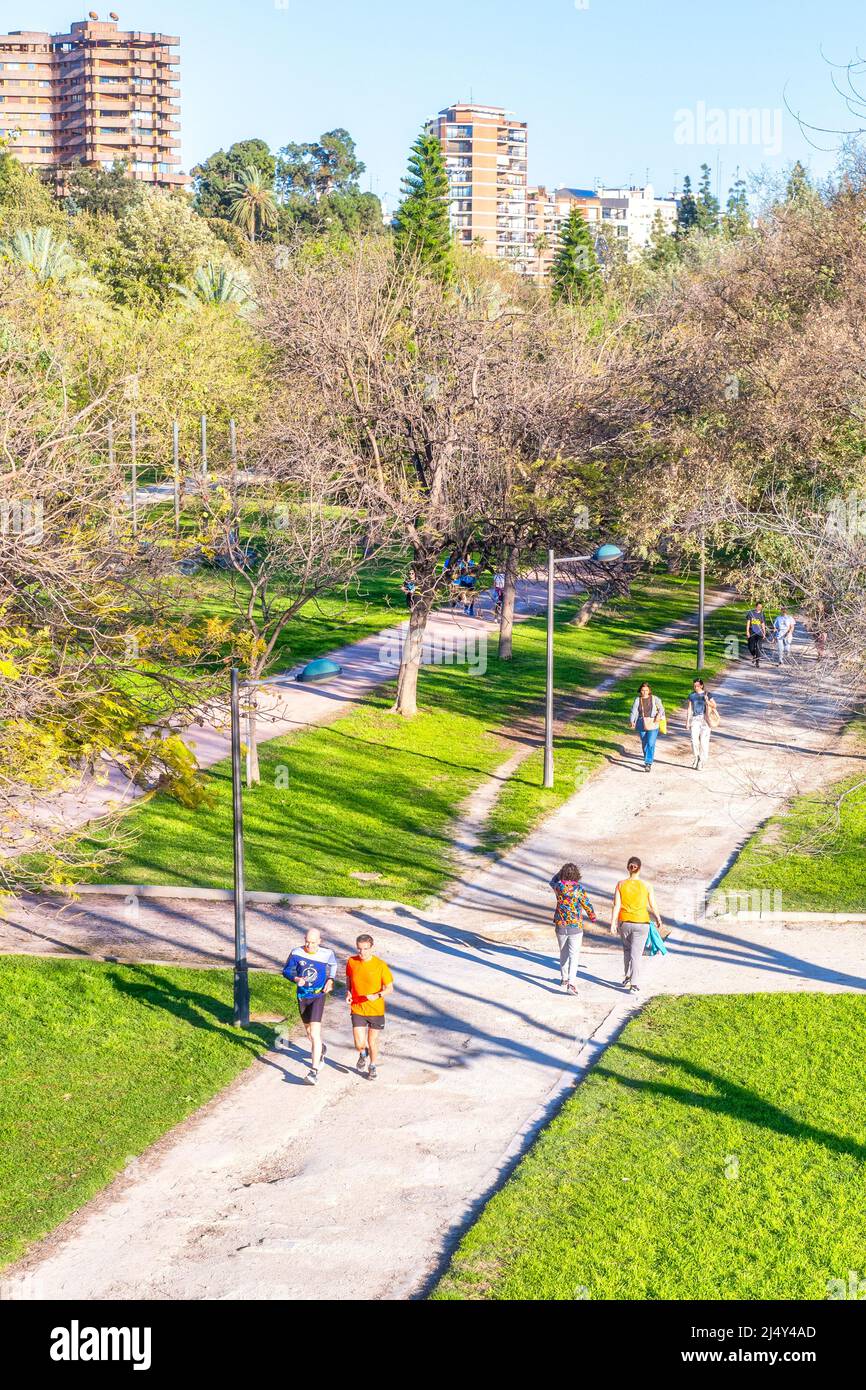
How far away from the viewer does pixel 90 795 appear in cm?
2433

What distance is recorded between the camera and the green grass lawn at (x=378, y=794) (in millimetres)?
21109

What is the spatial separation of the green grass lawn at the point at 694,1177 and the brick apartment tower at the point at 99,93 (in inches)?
5356

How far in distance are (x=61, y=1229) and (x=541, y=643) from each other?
92.6ft

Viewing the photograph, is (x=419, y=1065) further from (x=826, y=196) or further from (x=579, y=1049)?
(x=826, y=196)

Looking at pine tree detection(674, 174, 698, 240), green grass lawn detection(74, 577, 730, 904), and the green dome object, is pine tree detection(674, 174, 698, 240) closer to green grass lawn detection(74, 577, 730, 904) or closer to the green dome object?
green grass lawn detection(74, 577, 730, 904)

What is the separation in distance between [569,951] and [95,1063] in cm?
548

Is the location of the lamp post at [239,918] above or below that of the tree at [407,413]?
below

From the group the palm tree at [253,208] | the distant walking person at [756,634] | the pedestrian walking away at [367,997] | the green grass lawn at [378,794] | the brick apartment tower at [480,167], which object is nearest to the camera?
the pedestrian walking away at [367,997]

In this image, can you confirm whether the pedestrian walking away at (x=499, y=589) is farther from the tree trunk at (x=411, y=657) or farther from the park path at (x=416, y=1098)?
the park path at (x=416, y=1098)

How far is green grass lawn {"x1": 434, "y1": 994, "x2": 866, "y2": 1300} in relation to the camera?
10.7 metres

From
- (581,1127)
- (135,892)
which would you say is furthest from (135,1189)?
(135,892)

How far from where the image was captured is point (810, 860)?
2189 centimetres

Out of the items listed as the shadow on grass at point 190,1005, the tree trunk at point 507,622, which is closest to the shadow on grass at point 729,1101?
the shadow on grass at point 190,1005

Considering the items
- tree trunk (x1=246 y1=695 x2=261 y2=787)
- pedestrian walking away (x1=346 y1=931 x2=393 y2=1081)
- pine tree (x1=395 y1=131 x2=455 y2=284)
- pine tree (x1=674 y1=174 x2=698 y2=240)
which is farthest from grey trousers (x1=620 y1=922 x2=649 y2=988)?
pine tree (x1=674 y1=174 x2=698 y2=240)
